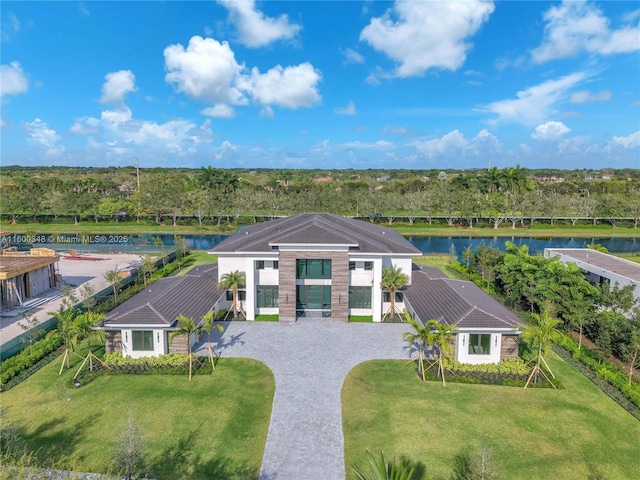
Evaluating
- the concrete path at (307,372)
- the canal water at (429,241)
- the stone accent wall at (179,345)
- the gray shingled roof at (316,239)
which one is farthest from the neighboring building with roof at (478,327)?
the canal water at (429,241)

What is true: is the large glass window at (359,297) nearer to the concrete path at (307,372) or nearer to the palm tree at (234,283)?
the concrete path at (307,372)

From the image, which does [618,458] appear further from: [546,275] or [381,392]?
[546,275]

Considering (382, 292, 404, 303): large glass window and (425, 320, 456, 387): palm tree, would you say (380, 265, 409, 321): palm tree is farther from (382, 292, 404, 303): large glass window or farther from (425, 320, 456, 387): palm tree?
(425, 320, 456, 387): palm tree

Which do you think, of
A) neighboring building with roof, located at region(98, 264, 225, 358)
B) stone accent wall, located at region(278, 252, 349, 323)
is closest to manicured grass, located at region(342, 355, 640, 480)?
stone accent wall, located at region(278, 252, 349, 323)

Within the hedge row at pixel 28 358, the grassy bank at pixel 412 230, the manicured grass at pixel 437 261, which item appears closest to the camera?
the hedge row at pixel 28 358

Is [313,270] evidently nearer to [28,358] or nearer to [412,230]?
[28,358]
